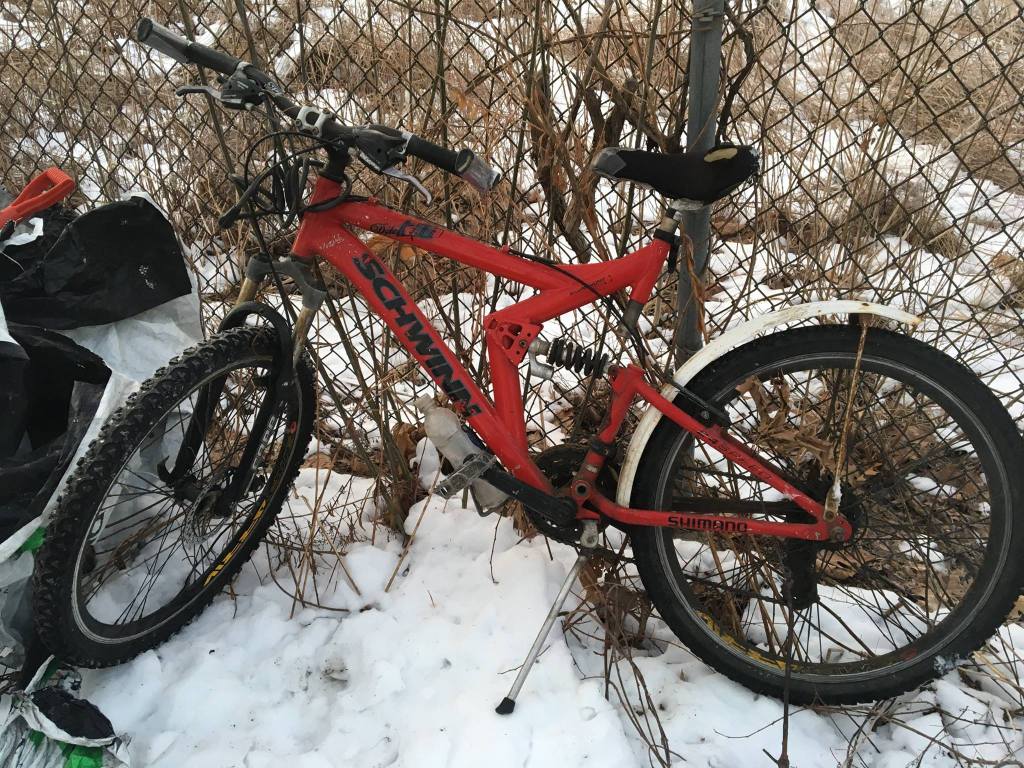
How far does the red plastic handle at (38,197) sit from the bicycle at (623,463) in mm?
559

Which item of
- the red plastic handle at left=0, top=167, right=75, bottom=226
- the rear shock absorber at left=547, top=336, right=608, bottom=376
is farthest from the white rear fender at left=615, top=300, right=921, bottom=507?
the red plastic handle at left=0, top=167, right=75, bottom=226

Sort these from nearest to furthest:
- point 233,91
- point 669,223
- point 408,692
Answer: point 233,91 < point 669,223 < point 408,692

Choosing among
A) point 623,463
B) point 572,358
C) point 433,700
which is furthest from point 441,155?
point 433,700

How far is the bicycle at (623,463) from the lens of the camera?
154 centimetres

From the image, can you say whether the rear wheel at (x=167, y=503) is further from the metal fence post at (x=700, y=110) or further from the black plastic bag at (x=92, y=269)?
the metal fence post at (x=700, y=110)

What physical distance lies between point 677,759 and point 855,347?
1.02 metres

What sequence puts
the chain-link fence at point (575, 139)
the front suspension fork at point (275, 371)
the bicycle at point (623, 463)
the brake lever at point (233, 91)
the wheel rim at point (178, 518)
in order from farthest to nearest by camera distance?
the wheel rim at point (178, 518) → the chain-link fence at point (575, 139) → the front suspension fork at point (275, 371) → the bicycle at point (623, 463) → the brake lever at point (233, 91)

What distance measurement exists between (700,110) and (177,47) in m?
1.13

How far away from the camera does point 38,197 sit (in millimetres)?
1811

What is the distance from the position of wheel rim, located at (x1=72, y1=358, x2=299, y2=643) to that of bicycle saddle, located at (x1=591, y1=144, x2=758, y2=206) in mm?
966

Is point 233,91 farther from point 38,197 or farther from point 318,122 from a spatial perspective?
point 38,197

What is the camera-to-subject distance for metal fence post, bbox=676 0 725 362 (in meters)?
1.59

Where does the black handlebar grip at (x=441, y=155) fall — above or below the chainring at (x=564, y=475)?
above

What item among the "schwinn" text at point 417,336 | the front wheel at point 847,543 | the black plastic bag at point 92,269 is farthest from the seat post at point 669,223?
the black plastic bag at point 92,269
